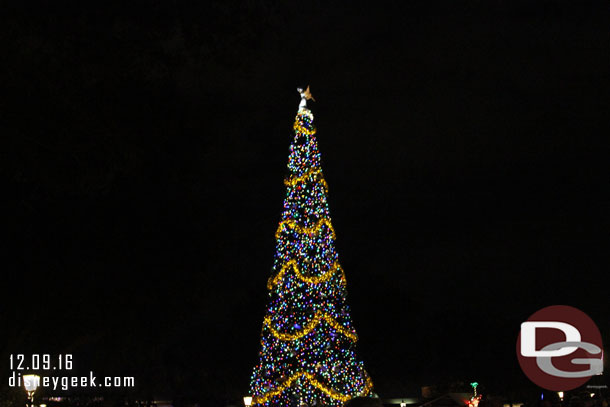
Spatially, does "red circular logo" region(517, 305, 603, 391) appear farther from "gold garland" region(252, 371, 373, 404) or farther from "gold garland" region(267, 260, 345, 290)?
"gold garland" region(267, 260, 345, 290)

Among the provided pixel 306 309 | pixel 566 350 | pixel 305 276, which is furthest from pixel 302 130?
pixel 566 350

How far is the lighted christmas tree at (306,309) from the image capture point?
1162 inches

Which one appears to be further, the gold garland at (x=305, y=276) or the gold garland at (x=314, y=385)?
the gold garland at (x=314, y=385)

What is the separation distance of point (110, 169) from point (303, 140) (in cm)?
1742

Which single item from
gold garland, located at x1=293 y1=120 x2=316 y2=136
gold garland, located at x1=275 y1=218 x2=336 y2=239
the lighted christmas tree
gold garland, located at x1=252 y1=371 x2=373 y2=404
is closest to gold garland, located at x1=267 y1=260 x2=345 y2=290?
the lighted christmas tree

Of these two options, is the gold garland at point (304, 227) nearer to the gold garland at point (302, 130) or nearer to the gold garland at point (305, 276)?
the gold garland at point (305, 276)

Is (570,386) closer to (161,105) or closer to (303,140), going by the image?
(303,140)

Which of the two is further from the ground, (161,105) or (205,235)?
(205,235)

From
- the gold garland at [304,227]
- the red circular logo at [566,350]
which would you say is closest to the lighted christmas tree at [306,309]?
the gold garland at [304,227]

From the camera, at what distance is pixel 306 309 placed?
30.1 meters

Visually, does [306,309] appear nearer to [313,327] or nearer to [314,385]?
[313,327]

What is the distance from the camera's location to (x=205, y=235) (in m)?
25.4

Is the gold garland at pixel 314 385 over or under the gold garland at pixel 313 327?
under

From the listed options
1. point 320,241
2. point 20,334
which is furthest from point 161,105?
point 320,241
